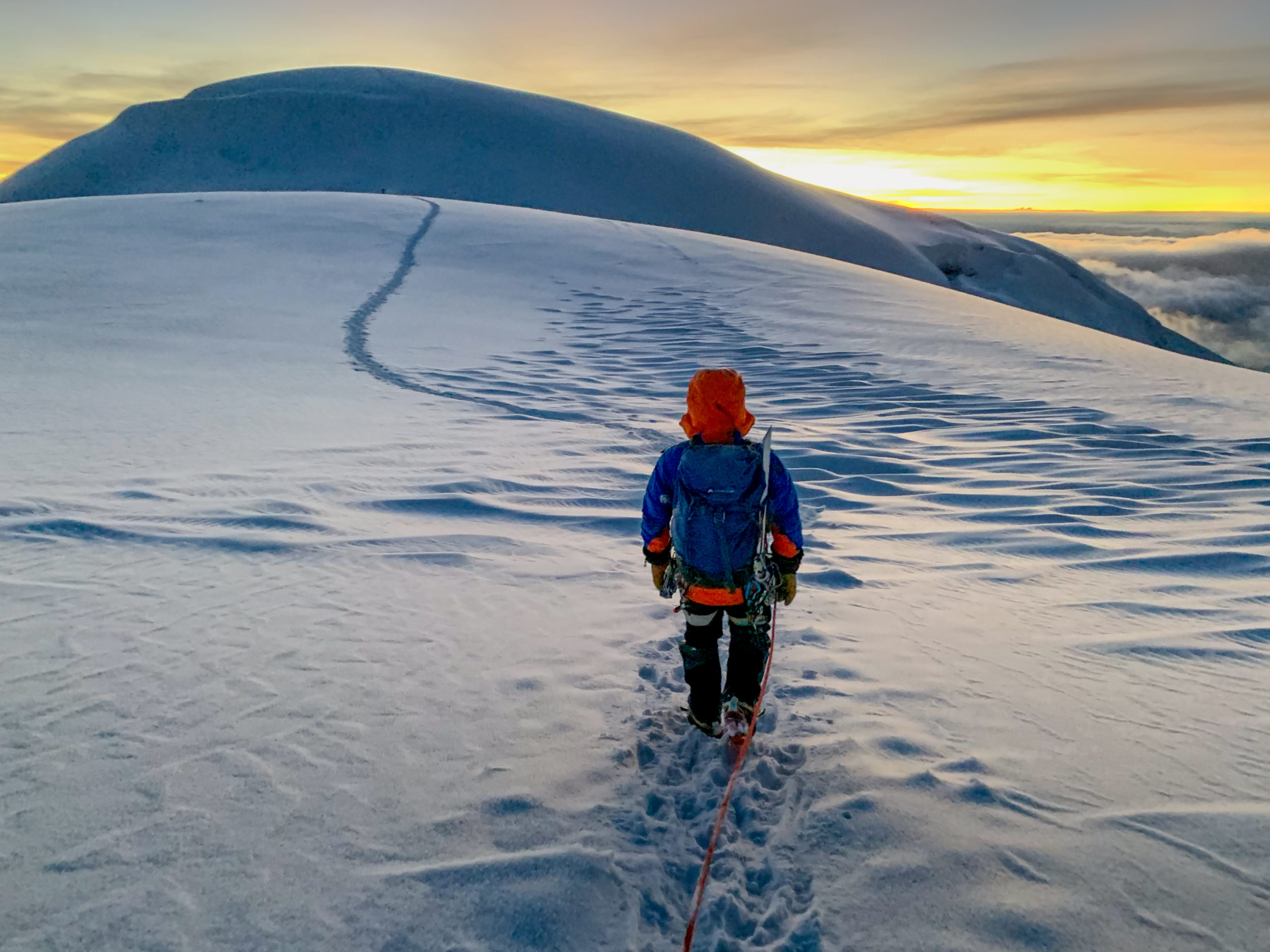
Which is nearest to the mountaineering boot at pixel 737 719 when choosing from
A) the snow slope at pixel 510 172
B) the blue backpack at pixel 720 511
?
the blue backpack at pixel 720 511

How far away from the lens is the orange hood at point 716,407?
248 centimetres

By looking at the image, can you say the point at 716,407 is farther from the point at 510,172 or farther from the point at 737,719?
the point at 510,172

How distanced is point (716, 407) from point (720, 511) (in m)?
0.30

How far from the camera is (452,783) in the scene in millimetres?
2406

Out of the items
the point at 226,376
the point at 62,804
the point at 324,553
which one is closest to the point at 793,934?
the point at 62,804

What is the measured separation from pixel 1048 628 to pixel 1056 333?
9.51 meters

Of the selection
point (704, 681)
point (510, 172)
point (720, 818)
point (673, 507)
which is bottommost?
point (720, 818)

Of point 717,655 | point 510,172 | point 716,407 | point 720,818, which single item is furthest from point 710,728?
point 510,172

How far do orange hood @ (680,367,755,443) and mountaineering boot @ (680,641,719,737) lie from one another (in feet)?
2.08

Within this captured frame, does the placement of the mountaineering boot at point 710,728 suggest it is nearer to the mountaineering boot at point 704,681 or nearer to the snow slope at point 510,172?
the mountaineering boot at point 704,681

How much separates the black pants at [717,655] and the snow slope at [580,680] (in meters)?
0.16

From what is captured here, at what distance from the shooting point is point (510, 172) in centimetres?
4512

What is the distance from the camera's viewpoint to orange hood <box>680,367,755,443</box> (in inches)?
97.6

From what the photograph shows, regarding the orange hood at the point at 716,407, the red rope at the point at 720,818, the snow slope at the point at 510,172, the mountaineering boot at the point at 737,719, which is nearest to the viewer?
the red rope at the point at 720,818
